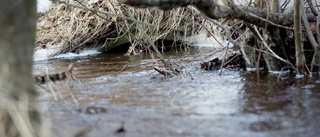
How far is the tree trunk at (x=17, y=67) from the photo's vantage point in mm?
1164

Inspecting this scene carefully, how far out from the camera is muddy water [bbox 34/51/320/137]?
1533mm

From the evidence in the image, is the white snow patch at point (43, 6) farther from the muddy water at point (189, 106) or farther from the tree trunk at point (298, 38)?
the tree trunk at point (298, 38)

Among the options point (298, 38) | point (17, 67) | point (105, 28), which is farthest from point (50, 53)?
point (17, 67)

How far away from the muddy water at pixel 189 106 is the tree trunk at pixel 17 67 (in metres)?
0.24

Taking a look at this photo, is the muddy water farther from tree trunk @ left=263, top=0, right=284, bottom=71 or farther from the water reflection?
tree trunk @ left=263, top=0, right=284, bottom=71

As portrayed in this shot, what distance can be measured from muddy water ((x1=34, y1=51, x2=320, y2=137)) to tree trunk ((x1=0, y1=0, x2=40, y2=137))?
241mm

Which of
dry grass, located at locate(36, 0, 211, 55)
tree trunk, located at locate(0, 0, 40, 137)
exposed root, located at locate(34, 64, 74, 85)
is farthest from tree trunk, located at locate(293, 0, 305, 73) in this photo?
dry grass, located at locate(36, 0, 211, 55)

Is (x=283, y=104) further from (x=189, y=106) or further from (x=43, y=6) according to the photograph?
(x=43, y=6)

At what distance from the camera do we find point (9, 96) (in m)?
1.18

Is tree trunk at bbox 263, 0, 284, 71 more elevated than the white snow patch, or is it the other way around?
the white snow patch

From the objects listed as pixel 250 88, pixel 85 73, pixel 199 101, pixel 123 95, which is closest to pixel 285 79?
pixel 250 88

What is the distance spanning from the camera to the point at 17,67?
3.93ft

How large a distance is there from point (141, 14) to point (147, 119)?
3664mm

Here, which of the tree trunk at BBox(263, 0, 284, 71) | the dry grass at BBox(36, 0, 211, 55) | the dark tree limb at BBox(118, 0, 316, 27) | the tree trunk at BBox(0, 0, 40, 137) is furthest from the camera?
the dry grass at BBox(36, 0, 211, 55)
